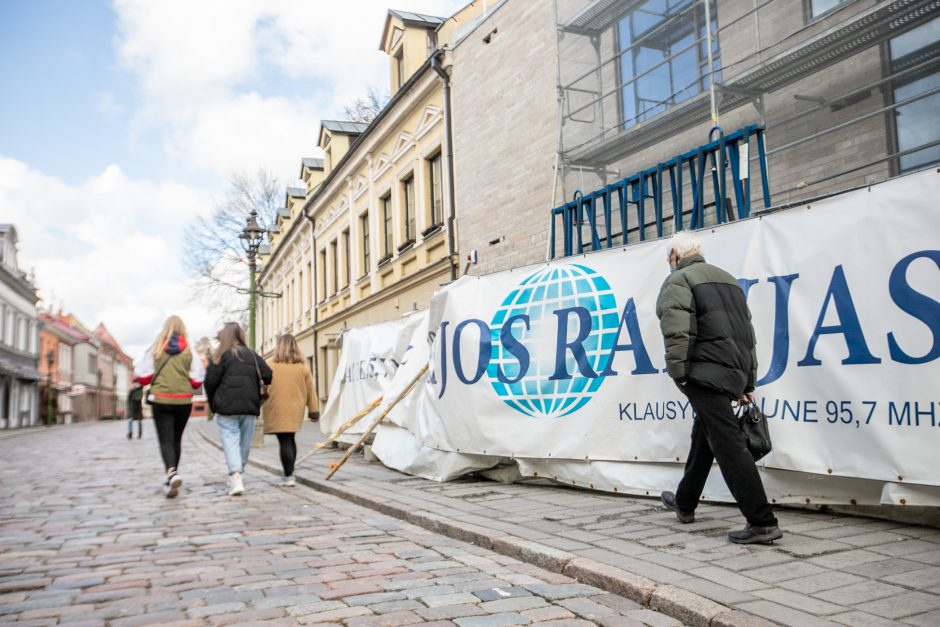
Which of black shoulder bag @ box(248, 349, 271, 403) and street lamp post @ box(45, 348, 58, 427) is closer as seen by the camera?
black shoulder bag @ box(248, 349, 271, 403)

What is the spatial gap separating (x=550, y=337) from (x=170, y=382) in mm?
4170

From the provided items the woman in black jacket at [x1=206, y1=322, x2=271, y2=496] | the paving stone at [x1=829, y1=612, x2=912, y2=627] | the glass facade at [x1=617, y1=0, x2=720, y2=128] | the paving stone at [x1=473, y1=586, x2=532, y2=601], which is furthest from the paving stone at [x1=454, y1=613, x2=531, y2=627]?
the glass facade at [x1=617, y1=0, x2=720, y2=128]

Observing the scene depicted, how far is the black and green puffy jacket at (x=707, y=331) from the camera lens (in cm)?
479

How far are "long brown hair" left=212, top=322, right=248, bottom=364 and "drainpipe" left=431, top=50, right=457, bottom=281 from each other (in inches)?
324

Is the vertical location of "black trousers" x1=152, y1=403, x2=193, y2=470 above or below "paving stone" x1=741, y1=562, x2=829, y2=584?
above

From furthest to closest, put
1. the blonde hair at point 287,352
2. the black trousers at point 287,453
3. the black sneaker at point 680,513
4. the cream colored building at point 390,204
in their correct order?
the cream colored building at point 390,204 → the blonde hair at point 287,352 → the black trousers at point 287,453 → the black sneaker at point 680,513

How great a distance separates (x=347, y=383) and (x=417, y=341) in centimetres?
373

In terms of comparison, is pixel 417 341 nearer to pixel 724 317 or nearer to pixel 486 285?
pixel 486 285

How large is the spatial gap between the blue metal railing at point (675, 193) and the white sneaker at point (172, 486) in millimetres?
6225

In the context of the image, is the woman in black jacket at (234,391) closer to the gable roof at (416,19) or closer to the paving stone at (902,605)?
the paving stone at (902,605)

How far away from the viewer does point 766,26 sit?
9.74m

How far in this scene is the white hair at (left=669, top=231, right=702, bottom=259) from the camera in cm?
511

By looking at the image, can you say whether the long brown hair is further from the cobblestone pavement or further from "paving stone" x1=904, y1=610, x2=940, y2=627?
"paving stone" x1=904, y1=610, x2=940, y2=627

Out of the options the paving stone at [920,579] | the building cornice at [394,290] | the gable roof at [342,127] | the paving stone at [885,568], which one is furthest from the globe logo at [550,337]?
the gable roof at [342,127]
